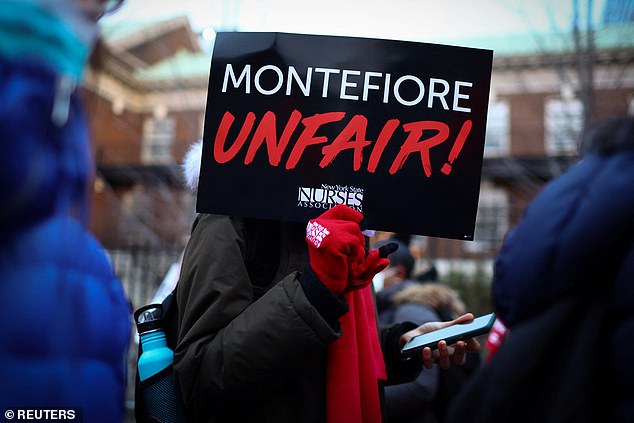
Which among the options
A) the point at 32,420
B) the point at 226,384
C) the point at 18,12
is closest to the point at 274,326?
the point at 226,384

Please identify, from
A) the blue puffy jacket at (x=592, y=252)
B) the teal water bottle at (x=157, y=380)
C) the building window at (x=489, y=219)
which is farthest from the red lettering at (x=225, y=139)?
the building window at (x=489, y=219)

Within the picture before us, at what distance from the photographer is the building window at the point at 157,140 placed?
2142 centimetres

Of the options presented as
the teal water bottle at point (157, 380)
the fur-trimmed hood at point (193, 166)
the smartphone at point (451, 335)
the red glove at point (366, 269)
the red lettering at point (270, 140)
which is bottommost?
the teal water bottle at point (157, 380)

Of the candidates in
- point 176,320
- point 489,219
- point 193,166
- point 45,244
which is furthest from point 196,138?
point 45,244

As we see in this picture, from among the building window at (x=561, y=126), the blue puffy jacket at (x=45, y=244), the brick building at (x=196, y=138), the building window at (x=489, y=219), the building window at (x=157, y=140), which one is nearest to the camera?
the blue puffy jacket at (x=45, y=244)

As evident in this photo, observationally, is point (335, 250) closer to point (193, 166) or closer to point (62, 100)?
point (193, 166)

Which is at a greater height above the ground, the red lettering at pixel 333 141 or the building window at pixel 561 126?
the building window at pixel 561 126

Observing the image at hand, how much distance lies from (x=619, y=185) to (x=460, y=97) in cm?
89

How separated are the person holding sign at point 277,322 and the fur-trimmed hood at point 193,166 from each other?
0.61ft

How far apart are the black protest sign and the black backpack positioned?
0.10 meters

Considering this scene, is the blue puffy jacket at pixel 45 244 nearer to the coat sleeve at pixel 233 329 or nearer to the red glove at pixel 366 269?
the coat sleeve at pixel 233 329

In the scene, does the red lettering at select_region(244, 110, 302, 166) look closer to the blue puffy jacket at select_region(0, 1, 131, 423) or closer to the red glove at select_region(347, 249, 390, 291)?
the red glove at select_region(347, 249, 390, 291)

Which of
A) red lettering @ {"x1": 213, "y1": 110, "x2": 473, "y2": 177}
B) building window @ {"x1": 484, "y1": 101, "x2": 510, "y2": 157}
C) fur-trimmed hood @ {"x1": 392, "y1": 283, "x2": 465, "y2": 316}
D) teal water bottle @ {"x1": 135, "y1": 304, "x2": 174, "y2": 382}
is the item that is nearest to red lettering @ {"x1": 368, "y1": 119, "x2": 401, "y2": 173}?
red lettering @ {"x1": 213, "y1": 110, "x2": 473, "y2": 177}

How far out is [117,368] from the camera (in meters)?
1.20
